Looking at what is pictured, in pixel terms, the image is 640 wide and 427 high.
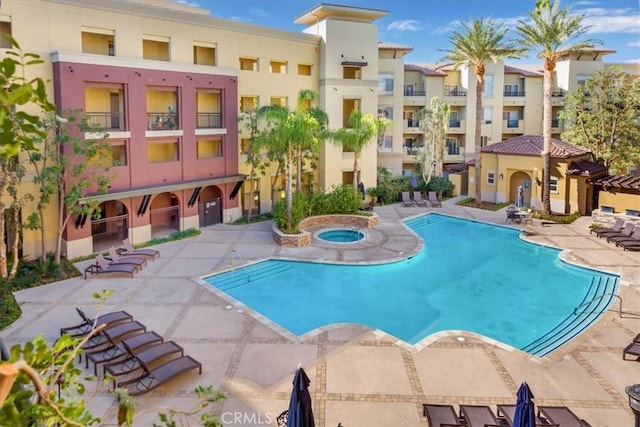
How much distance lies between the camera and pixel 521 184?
35938 mm

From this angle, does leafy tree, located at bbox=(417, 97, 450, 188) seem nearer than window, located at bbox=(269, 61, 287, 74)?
No

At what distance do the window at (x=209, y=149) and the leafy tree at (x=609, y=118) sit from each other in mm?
25004

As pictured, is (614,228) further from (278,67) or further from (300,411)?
(300,411)

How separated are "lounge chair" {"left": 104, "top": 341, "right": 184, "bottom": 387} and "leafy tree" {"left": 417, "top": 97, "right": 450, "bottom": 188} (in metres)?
28.8

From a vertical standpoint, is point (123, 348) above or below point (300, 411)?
below

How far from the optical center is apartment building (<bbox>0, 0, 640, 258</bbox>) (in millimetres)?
23094

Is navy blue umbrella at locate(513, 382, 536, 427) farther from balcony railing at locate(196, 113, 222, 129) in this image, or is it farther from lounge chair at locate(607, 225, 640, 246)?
balcony railing at locate(196, 113, 222, 129)

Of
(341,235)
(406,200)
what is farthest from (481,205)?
(341,235)

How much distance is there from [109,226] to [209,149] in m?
7.57

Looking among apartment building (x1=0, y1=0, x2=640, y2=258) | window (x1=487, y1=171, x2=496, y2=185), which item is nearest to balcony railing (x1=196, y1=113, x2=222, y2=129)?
apartment building (x1=0, y1=0, x2=640, y2=258)

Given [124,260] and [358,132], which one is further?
[358,132]

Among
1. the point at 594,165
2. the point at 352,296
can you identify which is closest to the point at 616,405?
the point at 352,296

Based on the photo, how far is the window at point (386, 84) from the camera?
140 ft

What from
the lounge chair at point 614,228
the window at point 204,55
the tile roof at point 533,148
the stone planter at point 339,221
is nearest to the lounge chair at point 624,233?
the lounge chair at point 614,228
